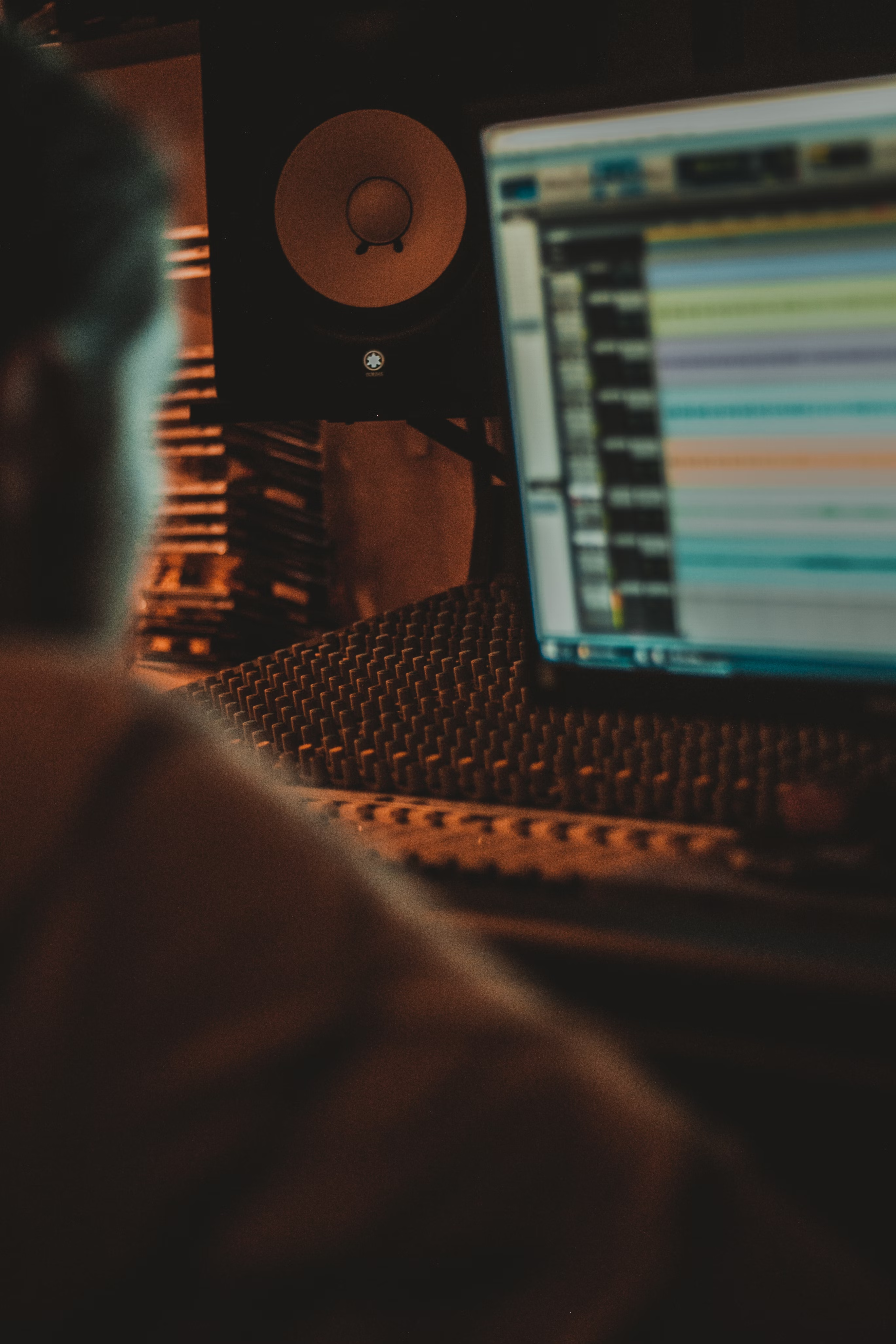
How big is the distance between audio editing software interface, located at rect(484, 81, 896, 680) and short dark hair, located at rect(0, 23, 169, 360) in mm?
241

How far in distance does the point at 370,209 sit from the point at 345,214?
0.02m

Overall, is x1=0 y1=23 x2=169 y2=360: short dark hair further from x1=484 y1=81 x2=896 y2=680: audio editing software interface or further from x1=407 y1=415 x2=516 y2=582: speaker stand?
x1=407 y1=415 x2=516 y2=582: speaker stand

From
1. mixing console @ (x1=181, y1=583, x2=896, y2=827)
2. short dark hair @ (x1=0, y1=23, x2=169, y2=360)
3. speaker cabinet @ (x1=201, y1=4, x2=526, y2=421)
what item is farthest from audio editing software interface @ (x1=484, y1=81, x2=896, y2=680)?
speaker cabinet @ (x1=201, y1=4, x2=526, y2=421)

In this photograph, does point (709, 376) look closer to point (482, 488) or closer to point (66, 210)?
point (66, 210)

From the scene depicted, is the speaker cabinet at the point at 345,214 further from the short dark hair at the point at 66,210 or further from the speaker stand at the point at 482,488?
the short dark hair at the point at 66,210

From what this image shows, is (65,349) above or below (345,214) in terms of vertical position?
below

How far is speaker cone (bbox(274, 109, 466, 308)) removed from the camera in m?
1.11

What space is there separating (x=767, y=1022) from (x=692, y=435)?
33cm

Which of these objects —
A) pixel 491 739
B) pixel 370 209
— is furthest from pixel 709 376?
pixel 370 209

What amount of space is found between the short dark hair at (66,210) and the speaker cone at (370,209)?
502 millimetres

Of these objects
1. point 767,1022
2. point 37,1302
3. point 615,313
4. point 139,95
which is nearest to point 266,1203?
point 37,1302

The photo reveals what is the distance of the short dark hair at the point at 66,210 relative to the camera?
0.56 m

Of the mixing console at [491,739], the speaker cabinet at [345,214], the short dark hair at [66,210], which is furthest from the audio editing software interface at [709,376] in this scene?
the speaker cabinet at [345,214]

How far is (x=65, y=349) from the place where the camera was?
0.58 m
